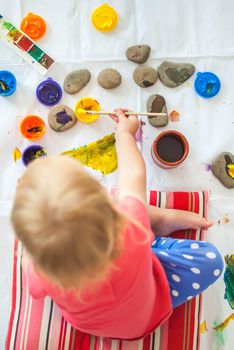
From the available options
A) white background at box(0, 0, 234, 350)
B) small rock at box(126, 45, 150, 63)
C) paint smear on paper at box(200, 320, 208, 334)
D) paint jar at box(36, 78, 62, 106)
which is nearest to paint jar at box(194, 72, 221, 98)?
white background at box(0, 0, 234, 350)

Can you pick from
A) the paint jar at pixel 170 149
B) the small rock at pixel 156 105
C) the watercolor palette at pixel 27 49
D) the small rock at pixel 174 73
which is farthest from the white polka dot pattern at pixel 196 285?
the watercolor palette at pixel 27 49

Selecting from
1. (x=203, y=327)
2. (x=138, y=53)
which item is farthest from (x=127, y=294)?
(x=138, y=53)

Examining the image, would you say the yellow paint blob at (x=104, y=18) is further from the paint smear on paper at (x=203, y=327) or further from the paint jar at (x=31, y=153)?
the paint smear on paper at (x=203, y=327)

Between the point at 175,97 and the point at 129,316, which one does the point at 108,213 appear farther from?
the point at 175,97

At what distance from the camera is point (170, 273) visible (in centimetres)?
83

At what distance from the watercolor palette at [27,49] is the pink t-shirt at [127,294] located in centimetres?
52

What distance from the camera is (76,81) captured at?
3.48ft

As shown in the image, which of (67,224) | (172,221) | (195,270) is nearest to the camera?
(67,224)

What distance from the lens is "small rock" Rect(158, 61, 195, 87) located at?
1.07 metres

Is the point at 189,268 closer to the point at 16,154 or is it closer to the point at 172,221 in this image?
the point at 172,221

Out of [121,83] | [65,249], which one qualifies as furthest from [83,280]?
[121,83]

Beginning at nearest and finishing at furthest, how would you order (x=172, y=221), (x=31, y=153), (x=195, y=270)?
(x=195, y=270)
(x=172, y=221)
(x=31, y=153)

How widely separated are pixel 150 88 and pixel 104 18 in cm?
23

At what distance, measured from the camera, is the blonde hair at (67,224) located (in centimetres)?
51
